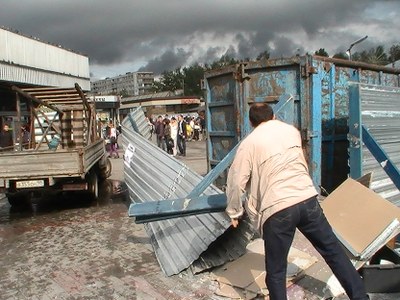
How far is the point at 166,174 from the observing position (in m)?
5.79

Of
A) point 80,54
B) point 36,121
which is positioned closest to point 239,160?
point 36,121

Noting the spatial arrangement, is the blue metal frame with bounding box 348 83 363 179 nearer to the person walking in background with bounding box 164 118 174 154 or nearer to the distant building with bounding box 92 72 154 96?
the person walking in background with bounding box 164 118 174 154

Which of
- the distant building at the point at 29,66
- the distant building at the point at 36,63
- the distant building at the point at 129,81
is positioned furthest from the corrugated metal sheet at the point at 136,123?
the distant building at the point at 129,81

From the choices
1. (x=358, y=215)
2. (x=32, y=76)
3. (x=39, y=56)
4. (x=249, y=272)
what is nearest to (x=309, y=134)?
(x=358, y=215)

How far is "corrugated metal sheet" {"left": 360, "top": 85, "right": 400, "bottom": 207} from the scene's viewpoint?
17.7 ft

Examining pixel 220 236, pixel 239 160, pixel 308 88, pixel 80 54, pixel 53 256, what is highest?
pixel 80 54

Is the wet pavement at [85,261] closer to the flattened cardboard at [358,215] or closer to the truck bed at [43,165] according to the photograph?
the flattened cardboard at [358,215]

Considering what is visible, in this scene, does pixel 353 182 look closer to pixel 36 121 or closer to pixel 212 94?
pixel 212 94

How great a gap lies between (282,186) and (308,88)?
10.9 ft

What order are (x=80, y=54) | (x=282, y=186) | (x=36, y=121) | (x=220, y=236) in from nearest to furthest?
1. (x=282, y=186)
2. (x=220, y=236)
3. (x=36, y=121)
4. (x=80, y=54)

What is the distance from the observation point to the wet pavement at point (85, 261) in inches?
166

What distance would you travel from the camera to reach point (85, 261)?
17.1ft

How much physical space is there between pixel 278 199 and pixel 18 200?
7575 millimetres

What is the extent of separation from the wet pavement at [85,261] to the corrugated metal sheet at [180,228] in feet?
0.56
